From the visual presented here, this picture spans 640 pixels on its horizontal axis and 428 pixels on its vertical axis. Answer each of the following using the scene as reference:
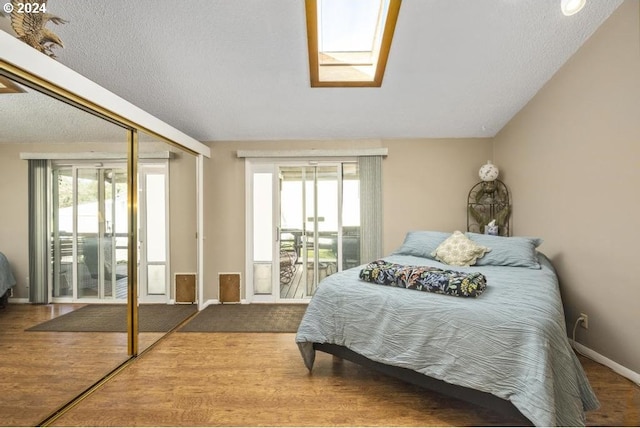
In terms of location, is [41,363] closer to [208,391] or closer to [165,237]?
[208,391]

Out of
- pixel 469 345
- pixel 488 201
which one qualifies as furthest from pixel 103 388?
pixel 488 201

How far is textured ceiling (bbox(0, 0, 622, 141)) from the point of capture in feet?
7.06

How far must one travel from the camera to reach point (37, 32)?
1.59 m

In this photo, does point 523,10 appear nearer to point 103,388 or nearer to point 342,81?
point 342,81

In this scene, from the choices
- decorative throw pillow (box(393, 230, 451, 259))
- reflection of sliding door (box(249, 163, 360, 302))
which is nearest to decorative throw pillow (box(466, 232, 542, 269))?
decorative throw pillow (box(393, 230, 451, 259))

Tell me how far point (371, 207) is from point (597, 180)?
2.14m

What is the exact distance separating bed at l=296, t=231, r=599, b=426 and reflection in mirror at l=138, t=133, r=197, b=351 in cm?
161

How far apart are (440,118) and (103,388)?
4.01m

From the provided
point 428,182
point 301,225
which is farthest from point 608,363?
point 301,225

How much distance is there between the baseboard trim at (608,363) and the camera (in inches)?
78.7

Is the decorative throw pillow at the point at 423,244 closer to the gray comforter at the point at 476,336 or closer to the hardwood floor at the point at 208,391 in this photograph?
the gray comforter at the point at 476,336

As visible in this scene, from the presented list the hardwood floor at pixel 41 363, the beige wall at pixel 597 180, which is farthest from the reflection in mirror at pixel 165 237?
the beige wall at pixel 597 180

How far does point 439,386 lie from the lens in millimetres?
1652

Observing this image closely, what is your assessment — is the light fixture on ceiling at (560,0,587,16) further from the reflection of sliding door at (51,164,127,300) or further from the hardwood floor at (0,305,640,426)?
the reflection of sliding door at (51,164,127,300)
